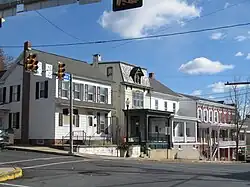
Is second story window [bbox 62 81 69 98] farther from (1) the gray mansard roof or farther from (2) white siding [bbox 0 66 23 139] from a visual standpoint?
(1) the gray mansard roof

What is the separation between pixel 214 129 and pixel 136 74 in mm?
22245

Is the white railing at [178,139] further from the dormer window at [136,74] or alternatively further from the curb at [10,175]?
the curb at [10,175]

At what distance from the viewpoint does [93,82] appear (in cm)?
4406

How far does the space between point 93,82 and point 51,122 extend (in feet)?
23.8

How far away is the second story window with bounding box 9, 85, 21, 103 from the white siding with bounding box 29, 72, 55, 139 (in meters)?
2.20

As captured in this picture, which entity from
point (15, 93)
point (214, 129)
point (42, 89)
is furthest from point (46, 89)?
point (214, 129)

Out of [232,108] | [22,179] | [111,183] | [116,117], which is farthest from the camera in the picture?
[232,108]

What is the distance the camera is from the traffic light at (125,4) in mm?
12508

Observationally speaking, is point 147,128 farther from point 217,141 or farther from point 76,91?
point 217,141

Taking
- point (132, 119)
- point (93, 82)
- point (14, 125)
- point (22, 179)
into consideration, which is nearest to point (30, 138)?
point (14, 125)

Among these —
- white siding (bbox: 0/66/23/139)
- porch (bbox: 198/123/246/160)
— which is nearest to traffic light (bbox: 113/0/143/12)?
white siding (bbox: 0/66/23/139)

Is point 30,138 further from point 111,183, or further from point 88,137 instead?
point 111,183

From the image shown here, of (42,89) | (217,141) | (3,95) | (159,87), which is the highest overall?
(159,87)

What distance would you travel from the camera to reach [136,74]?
171ft
